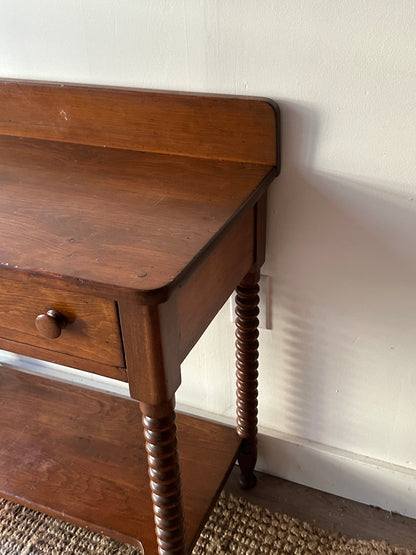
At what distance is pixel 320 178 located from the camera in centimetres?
99

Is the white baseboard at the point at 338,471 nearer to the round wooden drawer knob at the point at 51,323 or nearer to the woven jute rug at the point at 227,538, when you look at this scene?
the woven jute rug at the point at 227,538

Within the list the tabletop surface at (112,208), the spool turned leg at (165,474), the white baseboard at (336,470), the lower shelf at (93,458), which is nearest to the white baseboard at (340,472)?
the white baseboard at (336,470)

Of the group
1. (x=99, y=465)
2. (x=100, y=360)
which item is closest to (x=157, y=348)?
(x=100, y=360)

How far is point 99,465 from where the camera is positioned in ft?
3.96

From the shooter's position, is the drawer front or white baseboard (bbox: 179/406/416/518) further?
white baseboard (bbox: 179/406/416/518)

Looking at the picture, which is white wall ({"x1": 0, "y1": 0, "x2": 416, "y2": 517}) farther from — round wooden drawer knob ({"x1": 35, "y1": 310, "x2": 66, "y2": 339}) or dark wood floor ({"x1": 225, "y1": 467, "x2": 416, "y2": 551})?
round wooden drawer knob ({"x1": 35, "y1": 310, "x2": 66, "y2": 339})

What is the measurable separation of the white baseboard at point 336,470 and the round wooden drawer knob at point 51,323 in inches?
26.3

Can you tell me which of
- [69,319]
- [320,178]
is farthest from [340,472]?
[69,319]

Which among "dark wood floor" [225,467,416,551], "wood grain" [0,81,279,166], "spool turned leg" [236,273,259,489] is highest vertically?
"wood grain" [0,81,279,166]

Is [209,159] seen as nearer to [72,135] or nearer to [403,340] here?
[72,135]

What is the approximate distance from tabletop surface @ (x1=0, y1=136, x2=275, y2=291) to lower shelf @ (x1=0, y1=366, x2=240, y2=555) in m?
0.56

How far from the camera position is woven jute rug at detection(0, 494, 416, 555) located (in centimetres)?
120

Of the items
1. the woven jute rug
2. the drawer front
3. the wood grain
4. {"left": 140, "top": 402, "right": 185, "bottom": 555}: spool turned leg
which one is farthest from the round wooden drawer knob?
the woven jute rug

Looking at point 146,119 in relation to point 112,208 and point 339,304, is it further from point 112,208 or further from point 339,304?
point 339,304
